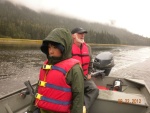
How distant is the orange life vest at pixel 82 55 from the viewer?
14.2 feet

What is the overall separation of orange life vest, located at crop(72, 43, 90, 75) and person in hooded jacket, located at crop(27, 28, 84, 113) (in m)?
1.68

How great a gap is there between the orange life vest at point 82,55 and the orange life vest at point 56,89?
1.75 meters

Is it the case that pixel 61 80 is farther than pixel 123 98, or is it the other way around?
pixel 123 98

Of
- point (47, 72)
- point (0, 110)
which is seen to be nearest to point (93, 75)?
point (0, 110)

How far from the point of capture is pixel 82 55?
14.4 ft

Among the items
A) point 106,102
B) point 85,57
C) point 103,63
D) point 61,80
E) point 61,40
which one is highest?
point 61,40

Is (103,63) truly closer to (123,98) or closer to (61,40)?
(123,98)

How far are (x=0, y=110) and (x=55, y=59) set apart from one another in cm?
198

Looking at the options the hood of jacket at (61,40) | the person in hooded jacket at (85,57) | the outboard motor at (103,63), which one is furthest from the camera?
the outboard motor at (103,63)

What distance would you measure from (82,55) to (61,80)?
1.96 meters
